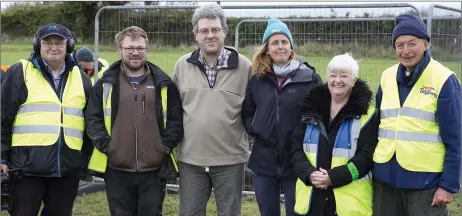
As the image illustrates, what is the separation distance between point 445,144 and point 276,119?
119cm

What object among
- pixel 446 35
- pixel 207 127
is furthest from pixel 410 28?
pixel 446 35

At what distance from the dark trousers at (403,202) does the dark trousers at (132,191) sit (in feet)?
5.52

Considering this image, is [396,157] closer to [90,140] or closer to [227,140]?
[227,140]

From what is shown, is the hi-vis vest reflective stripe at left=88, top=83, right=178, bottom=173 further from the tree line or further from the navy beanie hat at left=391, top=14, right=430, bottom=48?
the tree line

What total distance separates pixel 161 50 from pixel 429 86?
4.06 m

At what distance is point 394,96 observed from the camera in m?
3.78

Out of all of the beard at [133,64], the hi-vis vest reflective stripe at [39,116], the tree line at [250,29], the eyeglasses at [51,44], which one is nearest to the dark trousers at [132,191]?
the hi-vis vest reflective stripe at [39,116]

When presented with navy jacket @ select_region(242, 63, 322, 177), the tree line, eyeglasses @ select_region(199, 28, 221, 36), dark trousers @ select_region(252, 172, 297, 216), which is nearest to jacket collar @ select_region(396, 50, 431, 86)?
navy jacket @ select_region(242, 63, 322, 177)

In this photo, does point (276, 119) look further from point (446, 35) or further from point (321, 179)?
point (446, 35)

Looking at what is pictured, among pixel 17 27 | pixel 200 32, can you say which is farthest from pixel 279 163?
pixel 17 27

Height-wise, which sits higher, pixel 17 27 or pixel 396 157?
A: pixel 17 27

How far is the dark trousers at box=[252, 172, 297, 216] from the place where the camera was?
4180 millimetres

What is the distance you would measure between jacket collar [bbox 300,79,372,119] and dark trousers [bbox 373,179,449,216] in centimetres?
55

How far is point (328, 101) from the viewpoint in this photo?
3.97m
